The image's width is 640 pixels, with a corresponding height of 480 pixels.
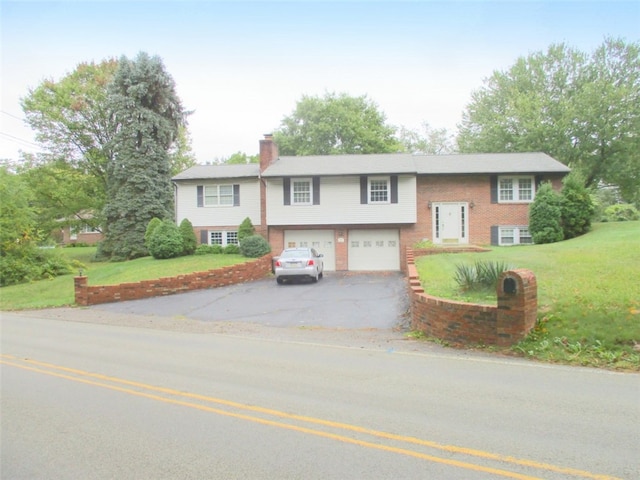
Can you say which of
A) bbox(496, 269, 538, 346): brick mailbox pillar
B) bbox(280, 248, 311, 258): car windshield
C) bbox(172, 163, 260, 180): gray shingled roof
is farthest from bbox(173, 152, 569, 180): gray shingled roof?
bbox(496, 269, 538, 346): brick mailbox pillar

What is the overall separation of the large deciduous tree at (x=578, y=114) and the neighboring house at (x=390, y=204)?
9523 mm

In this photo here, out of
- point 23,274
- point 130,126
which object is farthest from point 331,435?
point 130,126

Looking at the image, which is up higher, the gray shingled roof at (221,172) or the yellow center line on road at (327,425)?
the gray shingled roof at (221,172)

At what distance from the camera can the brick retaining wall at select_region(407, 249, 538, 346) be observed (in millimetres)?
8328

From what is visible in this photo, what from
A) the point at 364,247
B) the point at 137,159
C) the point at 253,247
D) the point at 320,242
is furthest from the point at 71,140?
the point at 364,247

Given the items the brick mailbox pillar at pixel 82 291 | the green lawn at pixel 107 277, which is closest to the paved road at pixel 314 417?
the brick mailbox pillar at pixel 82 291

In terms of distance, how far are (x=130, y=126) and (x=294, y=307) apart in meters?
24.1

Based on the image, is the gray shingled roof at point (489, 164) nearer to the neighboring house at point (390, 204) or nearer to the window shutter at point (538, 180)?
the neighboring house at point (390, 204)

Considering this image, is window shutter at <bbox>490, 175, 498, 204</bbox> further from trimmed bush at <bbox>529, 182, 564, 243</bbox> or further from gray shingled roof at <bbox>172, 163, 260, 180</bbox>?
gray shingled roof at <bbox>172, 163, 260, 180</bbox>

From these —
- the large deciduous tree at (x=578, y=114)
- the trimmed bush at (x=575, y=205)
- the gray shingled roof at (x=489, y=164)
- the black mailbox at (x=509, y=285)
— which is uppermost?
the large deciduous tree at (x=578, y=114)

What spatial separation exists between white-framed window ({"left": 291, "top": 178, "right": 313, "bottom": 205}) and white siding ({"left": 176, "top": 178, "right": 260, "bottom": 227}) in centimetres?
251

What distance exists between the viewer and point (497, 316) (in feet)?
28.1

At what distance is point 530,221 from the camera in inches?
944

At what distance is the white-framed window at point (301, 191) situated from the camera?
1030 inches
